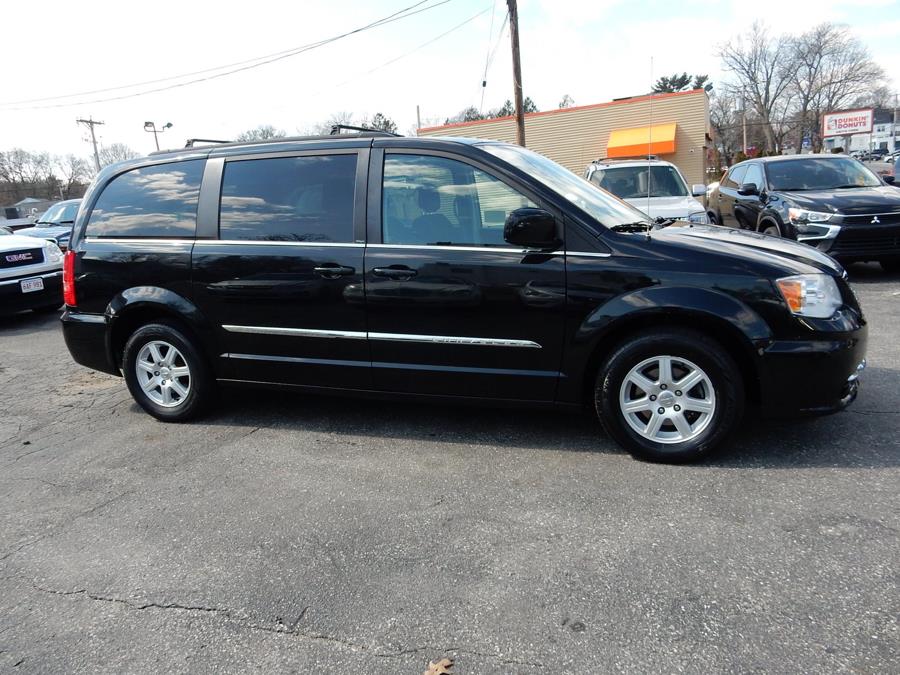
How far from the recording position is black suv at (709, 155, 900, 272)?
8.34m

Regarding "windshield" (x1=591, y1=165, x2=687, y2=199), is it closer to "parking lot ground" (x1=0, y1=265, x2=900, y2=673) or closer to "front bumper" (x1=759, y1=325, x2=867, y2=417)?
"parking lot ground" (x1=0, y1=265, x2=900, y2=673)

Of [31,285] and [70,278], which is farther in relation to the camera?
[31,285]

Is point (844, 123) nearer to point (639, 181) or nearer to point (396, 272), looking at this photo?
point (639, 181)

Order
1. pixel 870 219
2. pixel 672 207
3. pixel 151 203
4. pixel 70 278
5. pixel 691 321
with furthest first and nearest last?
pixel 672 207 → pixel 870 219 → pixel 70 278 → pixel 151 203 → pixel 691 321

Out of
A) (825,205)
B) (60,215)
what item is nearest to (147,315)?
(825,205)

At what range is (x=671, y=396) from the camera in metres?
3.67

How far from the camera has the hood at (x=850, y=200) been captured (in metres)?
8.34

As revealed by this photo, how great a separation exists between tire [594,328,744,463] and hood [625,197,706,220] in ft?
16.2

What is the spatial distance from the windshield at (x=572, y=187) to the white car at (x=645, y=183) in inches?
183

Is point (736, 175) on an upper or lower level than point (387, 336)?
upper

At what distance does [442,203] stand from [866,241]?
22.4 feet

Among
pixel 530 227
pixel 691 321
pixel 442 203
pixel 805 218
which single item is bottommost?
pixel 691 321

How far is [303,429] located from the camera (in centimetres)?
462

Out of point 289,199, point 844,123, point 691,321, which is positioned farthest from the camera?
point 844,123
